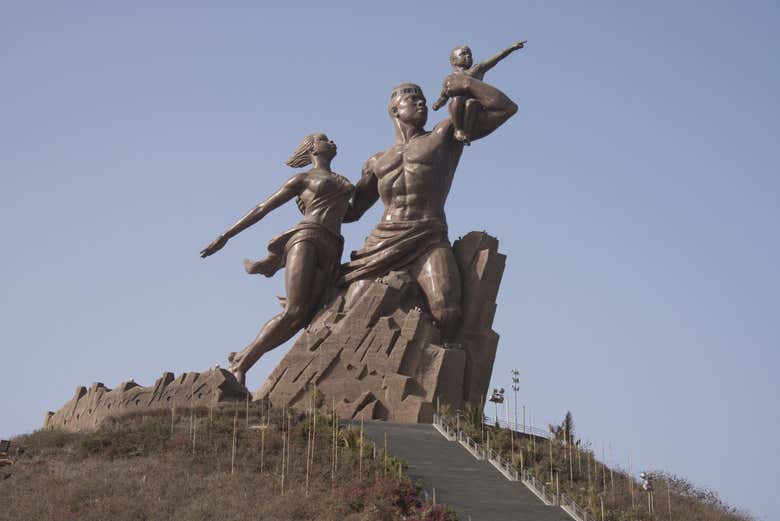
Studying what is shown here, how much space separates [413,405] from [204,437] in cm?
417

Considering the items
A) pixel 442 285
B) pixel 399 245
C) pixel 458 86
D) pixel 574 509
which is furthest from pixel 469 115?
pixel 574 509

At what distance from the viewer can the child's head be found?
2366 centimetres

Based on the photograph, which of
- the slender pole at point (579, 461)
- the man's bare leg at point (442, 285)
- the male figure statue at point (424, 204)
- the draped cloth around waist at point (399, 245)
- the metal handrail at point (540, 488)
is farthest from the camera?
the draped cloth around waist at point (399, 245)

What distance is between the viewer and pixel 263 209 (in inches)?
963

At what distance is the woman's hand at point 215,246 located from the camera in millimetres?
24750

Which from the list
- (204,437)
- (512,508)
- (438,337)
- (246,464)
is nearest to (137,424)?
(204,437)

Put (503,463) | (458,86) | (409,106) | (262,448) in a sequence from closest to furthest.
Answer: (262,448)
(503,463)
(458,86)
(409,106)

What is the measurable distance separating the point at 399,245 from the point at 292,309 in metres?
2.55

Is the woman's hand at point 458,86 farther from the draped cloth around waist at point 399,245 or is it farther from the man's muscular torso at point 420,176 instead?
the draped cloth around waist at point 399,245

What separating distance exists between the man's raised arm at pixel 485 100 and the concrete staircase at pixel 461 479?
661 cm

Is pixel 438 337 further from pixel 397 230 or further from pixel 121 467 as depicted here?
pixel 121 467

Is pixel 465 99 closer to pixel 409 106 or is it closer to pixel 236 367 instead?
pixel 409 106

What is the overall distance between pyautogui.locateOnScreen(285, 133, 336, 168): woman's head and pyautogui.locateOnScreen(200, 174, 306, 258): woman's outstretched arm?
27.8 inches

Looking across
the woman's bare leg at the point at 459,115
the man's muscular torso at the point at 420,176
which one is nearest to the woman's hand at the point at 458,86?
the woman's bare leg at the point at 459,115
